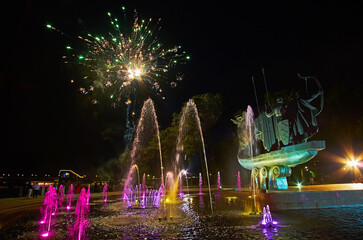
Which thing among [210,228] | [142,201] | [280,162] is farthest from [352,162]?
[210,228]

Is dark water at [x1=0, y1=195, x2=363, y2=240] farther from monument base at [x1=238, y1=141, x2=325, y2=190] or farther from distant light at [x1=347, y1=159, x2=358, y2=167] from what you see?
distant light at [x1=347, y1=159, x2=358, y2=167]

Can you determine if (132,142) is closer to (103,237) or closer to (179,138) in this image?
(179,138)

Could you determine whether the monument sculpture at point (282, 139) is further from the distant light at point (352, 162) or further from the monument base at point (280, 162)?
Result: the distant light at point (352, 162)

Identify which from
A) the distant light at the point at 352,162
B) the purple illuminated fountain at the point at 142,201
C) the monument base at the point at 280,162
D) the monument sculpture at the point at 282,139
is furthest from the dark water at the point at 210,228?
the distant light at the point at 352,162

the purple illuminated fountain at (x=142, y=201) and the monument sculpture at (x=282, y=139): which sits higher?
the monument sculpture at (x=282, y=139)

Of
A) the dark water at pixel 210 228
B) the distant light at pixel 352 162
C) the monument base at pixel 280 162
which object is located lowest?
the dark water at pixel 210 228

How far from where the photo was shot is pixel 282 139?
14.8 meters

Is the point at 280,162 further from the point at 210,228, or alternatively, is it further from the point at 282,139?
the point at 210,228

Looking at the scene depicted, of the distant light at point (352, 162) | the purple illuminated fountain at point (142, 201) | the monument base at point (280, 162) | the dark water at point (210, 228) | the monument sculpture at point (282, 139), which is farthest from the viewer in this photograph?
the distant light at point (352, 162)

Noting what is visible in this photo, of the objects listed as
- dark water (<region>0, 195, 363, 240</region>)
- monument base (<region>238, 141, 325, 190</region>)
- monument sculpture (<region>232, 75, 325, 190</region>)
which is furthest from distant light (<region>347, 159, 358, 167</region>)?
dark water (<region>0, 195, 363, 240</region>)

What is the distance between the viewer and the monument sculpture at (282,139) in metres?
13.3

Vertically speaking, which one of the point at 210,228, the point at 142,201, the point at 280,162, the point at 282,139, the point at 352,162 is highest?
the point at 282,139

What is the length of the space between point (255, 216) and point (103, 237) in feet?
19.4

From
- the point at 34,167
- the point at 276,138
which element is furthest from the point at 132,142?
the point at 276,138
